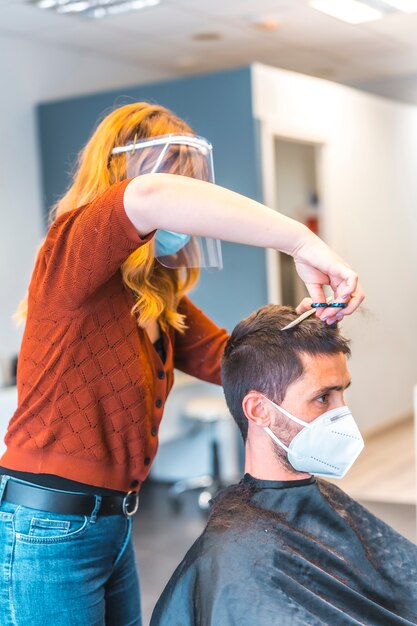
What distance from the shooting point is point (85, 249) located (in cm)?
137

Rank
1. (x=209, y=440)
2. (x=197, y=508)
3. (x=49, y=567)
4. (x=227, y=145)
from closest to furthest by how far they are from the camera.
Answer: (x=49, y=567)
(x=227, y=145)
(x=197, y=508)
(x=209, y=440)

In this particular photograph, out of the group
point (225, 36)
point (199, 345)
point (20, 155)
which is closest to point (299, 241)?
point (199, 345)

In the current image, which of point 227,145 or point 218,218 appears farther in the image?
point 227,145

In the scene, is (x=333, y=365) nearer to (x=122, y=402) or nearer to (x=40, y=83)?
(x=122, y=402)

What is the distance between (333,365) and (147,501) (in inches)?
137

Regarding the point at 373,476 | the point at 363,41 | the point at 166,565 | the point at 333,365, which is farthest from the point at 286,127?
the point at 333,365

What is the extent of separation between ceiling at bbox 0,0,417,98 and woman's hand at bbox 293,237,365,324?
11.6ft

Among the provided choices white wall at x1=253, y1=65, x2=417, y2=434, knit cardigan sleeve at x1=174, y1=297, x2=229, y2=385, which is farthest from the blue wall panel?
knit cardigan sleeve at x1=174, y1=297, x2=229, y2=385

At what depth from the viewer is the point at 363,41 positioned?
5750 millimetres

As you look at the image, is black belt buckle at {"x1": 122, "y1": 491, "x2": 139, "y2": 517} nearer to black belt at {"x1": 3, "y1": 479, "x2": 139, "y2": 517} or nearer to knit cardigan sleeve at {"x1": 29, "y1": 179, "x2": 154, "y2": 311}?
black belt at {"x1": 3, "y1": 479, "x2": 139, "y2": 517}

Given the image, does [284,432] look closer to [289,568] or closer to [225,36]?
[289,568]

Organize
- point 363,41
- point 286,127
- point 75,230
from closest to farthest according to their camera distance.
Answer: point 75,230 < point 286,127 < point 363,41

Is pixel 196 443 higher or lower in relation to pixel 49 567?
lower

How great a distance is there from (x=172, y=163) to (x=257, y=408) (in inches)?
Answer: 18.5
